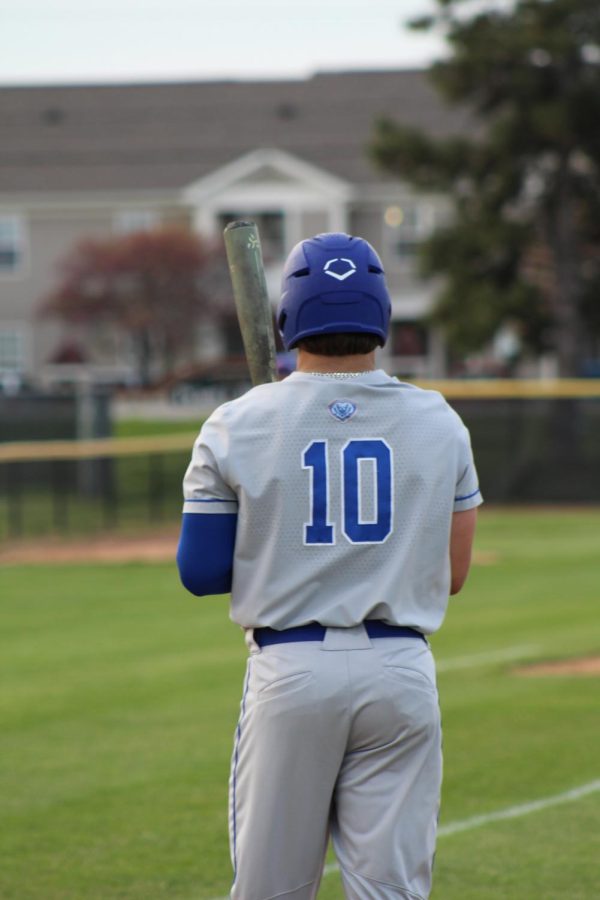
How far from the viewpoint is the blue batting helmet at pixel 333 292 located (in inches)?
139

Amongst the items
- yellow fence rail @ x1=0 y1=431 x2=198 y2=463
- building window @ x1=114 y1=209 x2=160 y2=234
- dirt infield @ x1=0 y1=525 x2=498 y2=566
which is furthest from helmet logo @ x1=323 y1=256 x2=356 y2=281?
building window @ x1=114 y1=209 x2=160 y2=234

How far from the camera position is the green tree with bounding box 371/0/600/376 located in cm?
3050

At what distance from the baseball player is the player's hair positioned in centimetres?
8

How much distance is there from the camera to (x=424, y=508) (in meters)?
3.47

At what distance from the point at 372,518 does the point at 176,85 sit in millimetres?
57826

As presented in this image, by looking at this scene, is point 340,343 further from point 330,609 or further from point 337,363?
point 330,609

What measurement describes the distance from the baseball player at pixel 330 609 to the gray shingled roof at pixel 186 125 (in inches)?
2039

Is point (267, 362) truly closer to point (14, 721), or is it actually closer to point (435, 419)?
point (435, 419)

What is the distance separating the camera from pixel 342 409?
3.46 meters

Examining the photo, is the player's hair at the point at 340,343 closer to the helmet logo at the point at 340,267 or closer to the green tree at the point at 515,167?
the helmet logo at the point at 340,267

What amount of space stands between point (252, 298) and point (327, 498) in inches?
32.9

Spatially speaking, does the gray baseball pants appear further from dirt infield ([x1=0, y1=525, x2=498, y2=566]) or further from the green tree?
the green tree

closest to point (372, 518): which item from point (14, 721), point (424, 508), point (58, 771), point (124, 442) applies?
point (424, 508)

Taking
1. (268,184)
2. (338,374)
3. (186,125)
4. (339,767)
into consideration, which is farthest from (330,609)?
(186,125)
